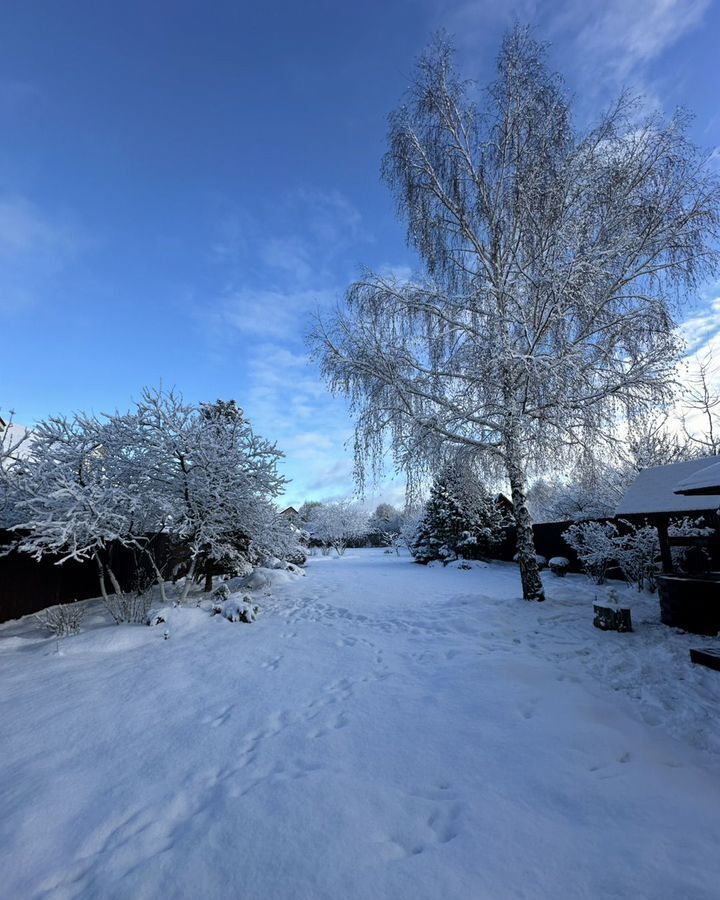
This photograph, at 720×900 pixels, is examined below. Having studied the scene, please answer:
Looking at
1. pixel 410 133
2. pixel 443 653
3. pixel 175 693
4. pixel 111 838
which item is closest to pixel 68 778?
pixel 111 838

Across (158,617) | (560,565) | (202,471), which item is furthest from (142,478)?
(560,565)

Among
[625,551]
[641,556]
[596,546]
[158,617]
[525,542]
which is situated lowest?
[158,617]

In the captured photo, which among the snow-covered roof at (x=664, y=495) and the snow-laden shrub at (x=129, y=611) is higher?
the snow-covered roof at (x=664, y=495)

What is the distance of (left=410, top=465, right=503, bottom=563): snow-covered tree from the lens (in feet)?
59.0

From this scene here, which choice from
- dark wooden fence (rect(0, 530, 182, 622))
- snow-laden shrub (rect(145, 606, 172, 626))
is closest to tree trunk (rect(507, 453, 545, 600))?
snow-laden shrub (rect(145, 606, 172, 626))

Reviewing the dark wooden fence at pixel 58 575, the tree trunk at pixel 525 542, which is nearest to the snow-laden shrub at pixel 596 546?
the dark wooden fence at pixel 58 575

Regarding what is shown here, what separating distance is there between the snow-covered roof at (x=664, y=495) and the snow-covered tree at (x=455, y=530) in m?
8.81

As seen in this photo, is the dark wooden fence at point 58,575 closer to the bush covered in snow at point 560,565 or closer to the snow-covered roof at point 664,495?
the snow-covered roof at point 664,495

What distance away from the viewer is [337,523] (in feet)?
132

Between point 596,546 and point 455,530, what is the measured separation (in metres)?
8.63

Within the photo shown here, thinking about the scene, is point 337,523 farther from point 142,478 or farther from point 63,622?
point 63,622

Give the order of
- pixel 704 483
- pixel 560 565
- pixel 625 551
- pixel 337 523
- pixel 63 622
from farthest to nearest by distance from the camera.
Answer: pixel 337 523 < pixel 560 565 < pixel 625 551 < pixel 63 622 < pixel 704 483

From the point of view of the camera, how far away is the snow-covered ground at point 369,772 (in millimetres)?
2047

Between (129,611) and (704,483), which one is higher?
(704,483)
